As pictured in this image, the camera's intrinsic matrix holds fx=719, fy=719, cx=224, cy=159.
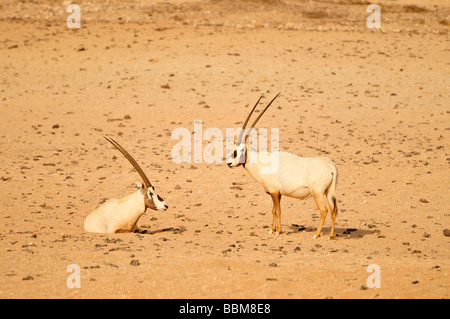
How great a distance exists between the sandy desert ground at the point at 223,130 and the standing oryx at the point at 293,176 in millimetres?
477

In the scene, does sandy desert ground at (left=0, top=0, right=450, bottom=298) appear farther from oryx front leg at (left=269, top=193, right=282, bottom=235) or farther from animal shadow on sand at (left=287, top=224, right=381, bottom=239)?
oryx front leg at (left=269, top=193, right=282, bottom=235)

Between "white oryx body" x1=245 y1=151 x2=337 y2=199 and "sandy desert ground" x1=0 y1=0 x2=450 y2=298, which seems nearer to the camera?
"sandy desert ground" x1=0 y1=0 x2=450 y2=298

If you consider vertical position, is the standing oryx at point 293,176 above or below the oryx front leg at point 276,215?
above

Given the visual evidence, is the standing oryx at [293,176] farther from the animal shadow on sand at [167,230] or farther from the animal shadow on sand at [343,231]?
the animal shadow on sand at [167,230]

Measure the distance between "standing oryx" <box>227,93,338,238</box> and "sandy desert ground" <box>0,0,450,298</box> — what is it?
0.48m

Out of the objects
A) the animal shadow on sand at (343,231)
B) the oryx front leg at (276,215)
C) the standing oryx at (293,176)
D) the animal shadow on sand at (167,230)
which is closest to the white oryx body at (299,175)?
the standing oryx at (293,176)

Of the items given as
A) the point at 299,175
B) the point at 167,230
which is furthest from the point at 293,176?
the point at 167,230

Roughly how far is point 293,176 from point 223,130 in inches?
249

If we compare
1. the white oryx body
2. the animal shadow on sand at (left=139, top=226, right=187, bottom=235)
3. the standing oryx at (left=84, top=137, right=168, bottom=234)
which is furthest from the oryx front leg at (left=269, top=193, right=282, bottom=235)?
the standing oryx at (left=84, top=137, right=168, bottom=234)

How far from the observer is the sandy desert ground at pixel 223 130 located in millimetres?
7441

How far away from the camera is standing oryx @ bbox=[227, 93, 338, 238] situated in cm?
908

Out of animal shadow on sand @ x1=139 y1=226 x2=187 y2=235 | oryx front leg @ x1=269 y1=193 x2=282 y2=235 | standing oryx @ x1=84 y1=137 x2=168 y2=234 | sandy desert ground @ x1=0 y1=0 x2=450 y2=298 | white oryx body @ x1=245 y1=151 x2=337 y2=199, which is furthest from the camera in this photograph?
animal shadow on sand @ x1=139 y1=226 x2=187 y2=235

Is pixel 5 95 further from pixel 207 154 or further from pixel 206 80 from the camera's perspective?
pixel 207 154
